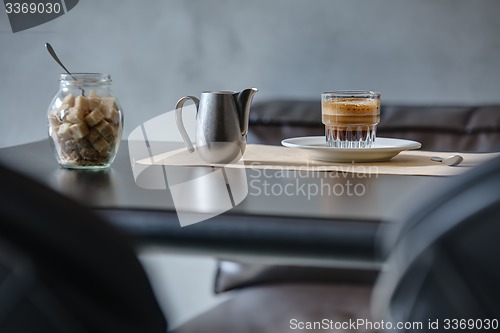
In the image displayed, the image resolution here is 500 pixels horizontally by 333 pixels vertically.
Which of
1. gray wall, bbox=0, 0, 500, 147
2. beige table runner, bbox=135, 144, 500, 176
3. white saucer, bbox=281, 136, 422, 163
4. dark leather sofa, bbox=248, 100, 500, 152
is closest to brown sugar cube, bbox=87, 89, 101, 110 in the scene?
beige table runner, bbox=135, 144, 500, 176

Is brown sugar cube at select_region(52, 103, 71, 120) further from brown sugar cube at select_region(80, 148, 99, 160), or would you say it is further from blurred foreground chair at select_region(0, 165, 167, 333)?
blurred foreground chair at select_region(0, 165, 167, 333)

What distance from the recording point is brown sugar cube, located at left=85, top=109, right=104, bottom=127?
4.39ft

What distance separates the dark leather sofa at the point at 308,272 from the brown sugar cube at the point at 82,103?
426mm

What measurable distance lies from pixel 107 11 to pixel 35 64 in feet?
1.41

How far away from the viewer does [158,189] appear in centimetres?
109

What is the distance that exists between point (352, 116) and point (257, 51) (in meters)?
1.60

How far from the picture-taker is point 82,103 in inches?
53.0

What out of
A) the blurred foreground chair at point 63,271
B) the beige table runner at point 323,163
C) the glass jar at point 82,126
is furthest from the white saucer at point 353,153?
the blurred foreground chair at point 63,271

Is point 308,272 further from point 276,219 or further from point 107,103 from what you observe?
point 276,219

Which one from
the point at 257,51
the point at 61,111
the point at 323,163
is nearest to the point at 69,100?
the point at 61,111

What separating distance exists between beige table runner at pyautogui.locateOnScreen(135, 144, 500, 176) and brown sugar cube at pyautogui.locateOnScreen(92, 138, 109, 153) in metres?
0.08

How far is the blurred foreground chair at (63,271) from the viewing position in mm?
269

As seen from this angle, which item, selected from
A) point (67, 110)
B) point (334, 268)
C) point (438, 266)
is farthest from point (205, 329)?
point (438, 266)

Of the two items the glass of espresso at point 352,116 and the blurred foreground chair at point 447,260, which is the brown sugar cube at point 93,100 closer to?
the glass of espresso at point 352,116
